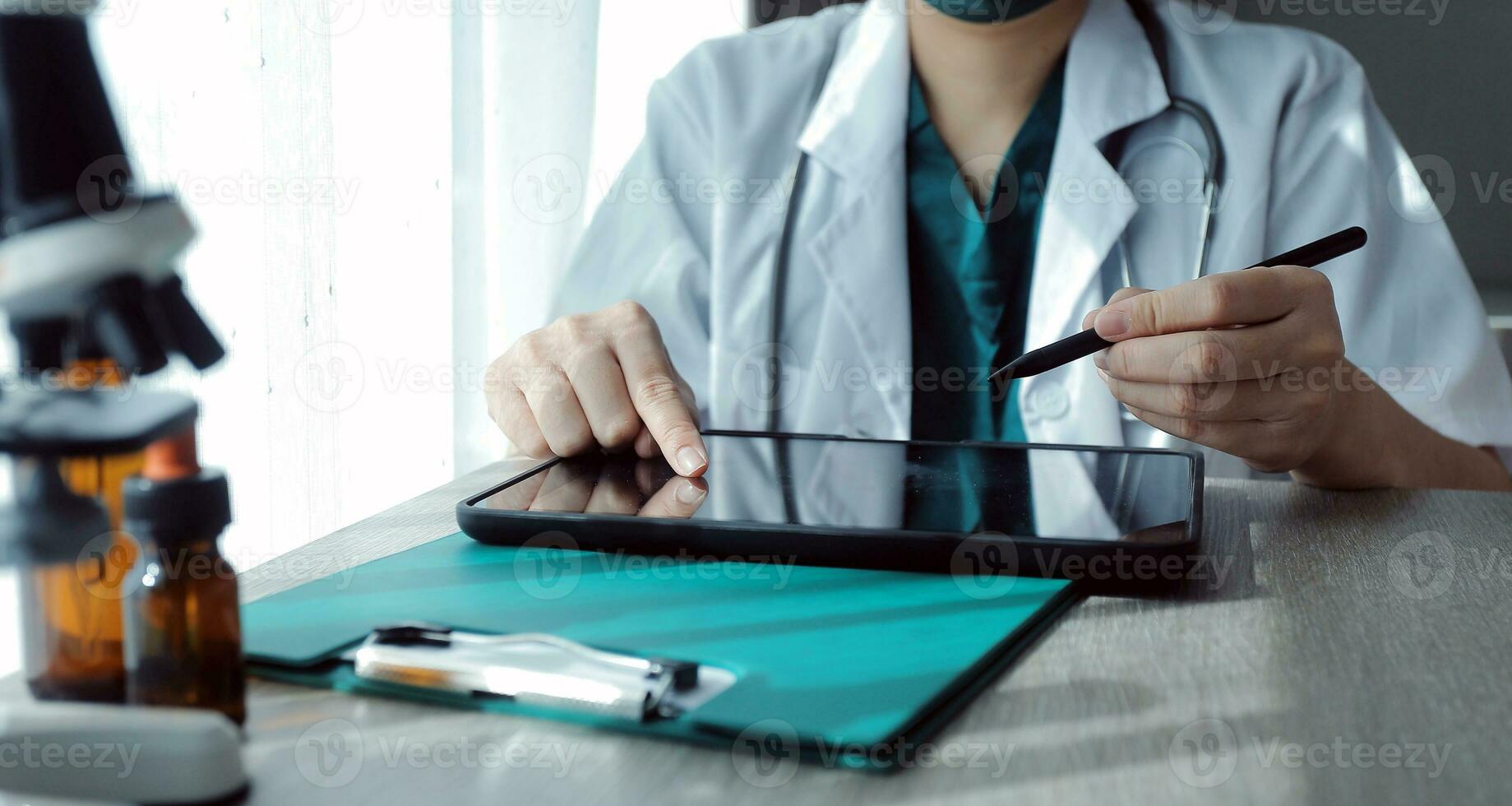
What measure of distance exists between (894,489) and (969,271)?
51cm

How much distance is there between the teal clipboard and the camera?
0.33 metres

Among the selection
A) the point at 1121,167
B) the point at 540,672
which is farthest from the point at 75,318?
the point at 1121,167

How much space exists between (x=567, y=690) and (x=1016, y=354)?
0.76 metres

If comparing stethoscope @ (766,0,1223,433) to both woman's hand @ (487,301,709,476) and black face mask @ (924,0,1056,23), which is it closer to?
black face mask @ (924,0,1056,23)

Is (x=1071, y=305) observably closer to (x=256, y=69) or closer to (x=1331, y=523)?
(x=1331, y=523)

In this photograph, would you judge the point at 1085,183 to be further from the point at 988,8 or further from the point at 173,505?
the point at 173,505

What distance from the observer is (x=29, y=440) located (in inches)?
10.4

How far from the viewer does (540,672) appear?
0.34 metres

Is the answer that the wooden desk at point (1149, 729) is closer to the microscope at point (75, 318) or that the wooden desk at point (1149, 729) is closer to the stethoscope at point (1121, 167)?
the microscope at point (75, 318)

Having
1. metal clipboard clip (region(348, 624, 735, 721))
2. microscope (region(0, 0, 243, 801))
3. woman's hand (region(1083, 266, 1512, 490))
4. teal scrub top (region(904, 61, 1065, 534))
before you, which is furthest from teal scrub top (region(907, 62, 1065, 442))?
microscope (region(0, 0, 243, 801))

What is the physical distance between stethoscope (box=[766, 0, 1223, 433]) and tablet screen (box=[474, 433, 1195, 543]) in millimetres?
359

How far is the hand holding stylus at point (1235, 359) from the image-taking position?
604 mm

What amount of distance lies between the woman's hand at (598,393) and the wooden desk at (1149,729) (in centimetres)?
24

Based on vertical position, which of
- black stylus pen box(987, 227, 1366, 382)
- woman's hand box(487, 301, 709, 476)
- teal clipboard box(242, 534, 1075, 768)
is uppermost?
black stylus pen box(987, 227, 1366, 382)
